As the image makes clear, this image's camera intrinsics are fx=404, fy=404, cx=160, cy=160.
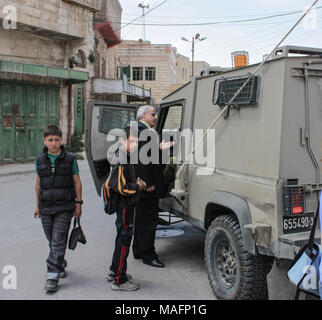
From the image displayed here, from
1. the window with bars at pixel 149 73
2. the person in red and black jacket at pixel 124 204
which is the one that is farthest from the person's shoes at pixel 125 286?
the window with bars at pixel 149 73

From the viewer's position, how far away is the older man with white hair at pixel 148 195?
173 inches

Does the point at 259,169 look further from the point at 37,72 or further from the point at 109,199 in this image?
the point at 37,72

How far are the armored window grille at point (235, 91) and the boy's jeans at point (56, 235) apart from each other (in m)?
1.88

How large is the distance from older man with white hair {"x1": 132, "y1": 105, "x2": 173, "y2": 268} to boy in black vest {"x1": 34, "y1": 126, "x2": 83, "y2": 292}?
0.78 m

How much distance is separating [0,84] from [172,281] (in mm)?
11312

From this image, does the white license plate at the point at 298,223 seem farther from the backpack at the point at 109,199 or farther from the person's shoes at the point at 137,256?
the person's shoes at the point at 137,256

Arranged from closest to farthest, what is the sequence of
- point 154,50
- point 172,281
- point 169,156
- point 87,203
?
point 172,281
point 169,156
point 87,203
point 154,50

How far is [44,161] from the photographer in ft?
12.8

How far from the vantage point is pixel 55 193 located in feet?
12.9

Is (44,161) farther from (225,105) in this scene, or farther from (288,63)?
(288,63)

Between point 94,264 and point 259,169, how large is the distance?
2.38 metres

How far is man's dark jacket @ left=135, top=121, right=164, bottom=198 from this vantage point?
4.36 metres

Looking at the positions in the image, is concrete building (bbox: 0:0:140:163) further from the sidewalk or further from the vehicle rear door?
the vehicle rear door
